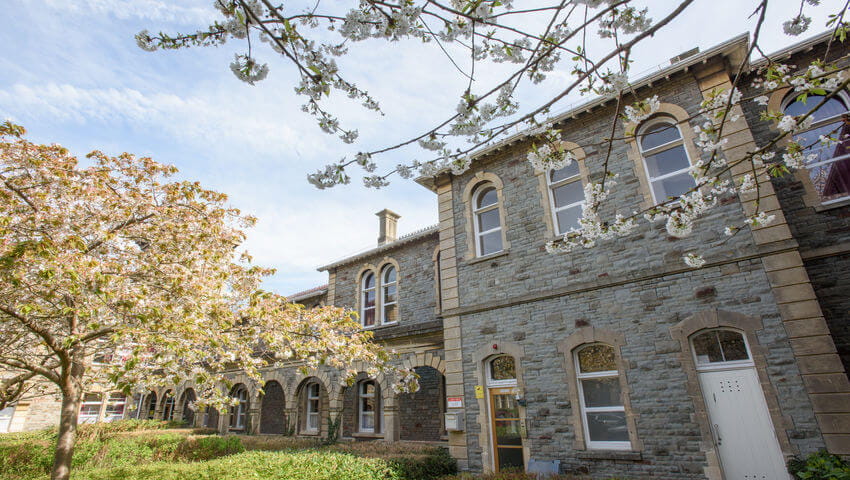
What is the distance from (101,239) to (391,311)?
10692mm

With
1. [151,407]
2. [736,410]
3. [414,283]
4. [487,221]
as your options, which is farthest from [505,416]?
[151,407]

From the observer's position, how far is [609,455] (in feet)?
25.0

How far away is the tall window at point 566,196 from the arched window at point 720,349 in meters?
3.32

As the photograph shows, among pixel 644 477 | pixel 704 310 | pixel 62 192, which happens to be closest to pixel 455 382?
pixel 644 477

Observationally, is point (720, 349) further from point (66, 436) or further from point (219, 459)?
point (66, 436)

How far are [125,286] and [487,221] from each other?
7973 mm

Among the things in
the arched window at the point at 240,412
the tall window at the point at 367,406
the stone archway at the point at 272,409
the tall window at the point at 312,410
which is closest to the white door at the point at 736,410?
the tall window at the point at 367,406

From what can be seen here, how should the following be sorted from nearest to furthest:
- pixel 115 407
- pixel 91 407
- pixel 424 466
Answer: pixel 424 466, pixel 91 407, pixel 115 407

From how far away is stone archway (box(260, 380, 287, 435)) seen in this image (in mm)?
20344

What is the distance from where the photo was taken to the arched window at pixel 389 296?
16.0m

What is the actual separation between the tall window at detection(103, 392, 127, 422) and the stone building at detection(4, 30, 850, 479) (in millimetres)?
23939

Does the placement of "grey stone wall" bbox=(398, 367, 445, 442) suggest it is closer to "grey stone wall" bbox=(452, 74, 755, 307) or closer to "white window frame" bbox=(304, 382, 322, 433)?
"white window frame" bbox=(304, 382, 322, 433)

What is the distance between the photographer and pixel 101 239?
21.6 feet

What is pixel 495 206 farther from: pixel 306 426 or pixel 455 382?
pixel 306 426
